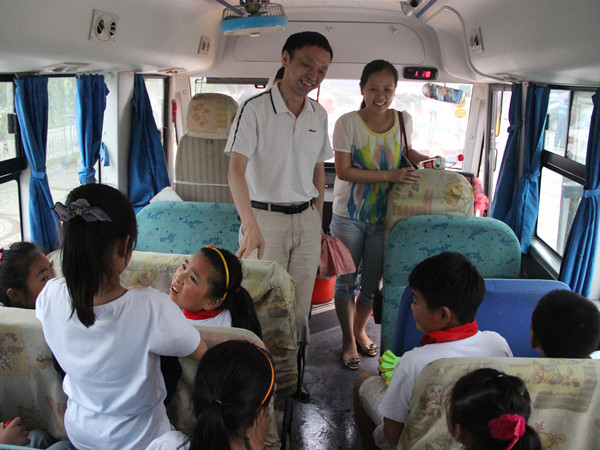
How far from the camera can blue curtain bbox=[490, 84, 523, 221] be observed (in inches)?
177

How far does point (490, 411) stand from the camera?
1.29m

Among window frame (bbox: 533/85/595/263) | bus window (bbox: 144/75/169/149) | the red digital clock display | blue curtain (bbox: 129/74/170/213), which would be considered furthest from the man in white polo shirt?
bus window (bbox: 144/75/169/149)

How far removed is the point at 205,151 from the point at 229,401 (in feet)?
9.40

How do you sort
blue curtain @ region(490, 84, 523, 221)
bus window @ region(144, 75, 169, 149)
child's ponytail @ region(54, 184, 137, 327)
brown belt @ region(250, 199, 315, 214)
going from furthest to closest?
1. bus window @ region(144, 75, 169, 149)
2. blue curtain @ region(490, 84, 523, 221)
3. brown belt @ region(250, 199, 315, 214)
4. child's ponytail @ region(54, 184, 137, 327)

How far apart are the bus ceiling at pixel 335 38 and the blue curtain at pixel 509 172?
0.43m

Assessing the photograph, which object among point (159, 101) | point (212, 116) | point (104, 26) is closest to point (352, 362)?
point (212, 116)

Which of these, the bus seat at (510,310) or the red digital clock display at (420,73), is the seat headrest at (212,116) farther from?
the red digital clock display at (420,73)

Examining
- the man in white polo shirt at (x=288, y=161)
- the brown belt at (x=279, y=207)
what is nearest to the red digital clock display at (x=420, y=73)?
the man in white polo shirt at (x=288, y=161)

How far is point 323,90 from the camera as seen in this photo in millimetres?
5648

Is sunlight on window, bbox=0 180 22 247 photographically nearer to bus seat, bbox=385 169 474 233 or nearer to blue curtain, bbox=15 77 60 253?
blue curtain, bbox=15 77 60 253

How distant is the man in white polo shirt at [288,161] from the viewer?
2547 mm

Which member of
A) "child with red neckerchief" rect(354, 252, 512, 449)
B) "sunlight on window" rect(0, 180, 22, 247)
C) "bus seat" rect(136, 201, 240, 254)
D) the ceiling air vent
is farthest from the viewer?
"sunlight on window" rect(0, 180, 22, 247)

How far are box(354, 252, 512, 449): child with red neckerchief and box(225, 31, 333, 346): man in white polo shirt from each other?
0.81m

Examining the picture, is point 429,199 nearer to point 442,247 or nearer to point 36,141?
point 442,247
